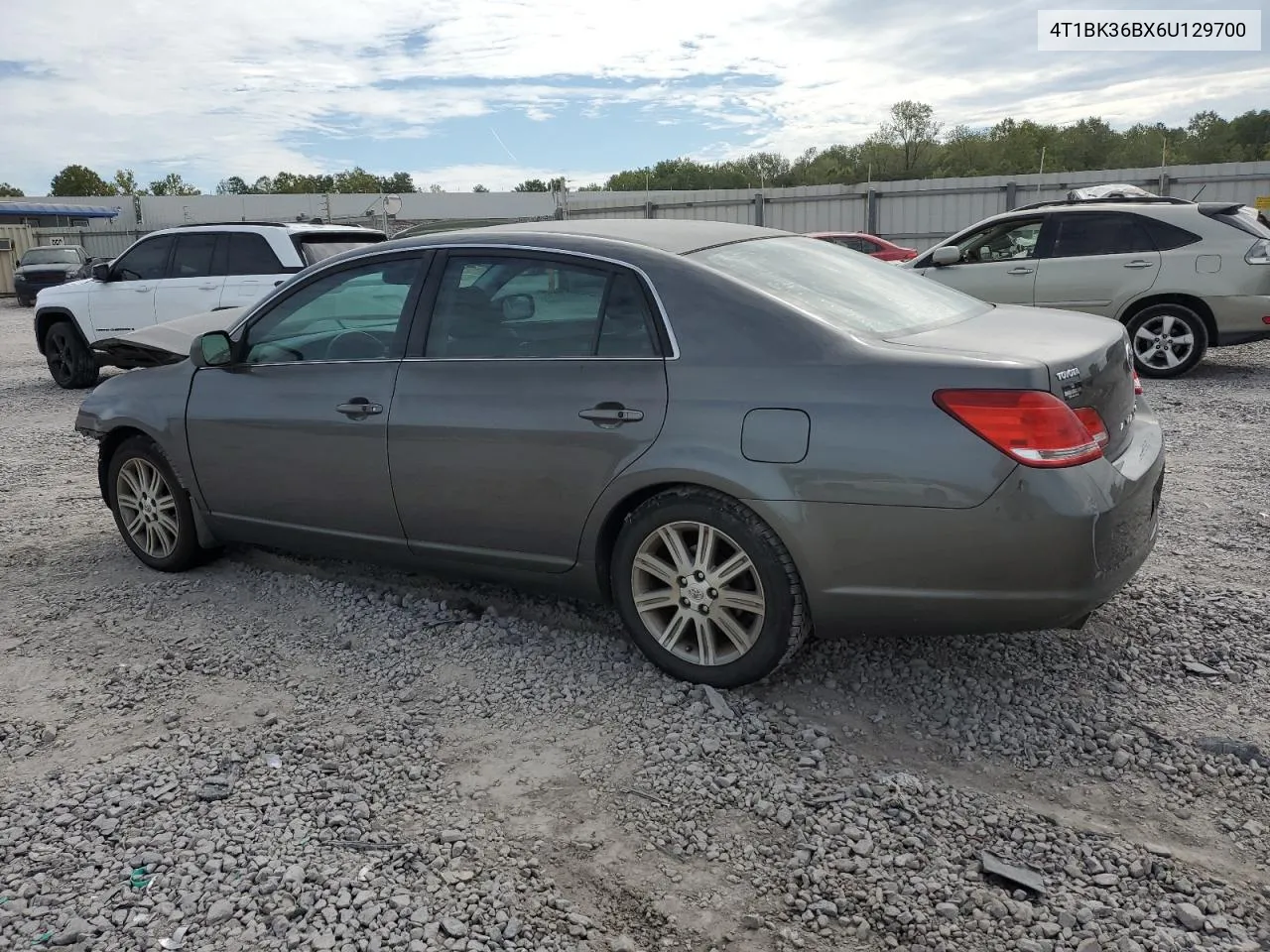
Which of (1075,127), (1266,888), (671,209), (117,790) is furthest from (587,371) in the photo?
(1075,127)

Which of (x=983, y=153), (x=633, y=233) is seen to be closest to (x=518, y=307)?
(x=633, y=233)

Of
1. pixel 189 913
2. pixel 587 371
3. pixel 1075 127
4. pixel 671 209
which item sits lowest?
pixel 189 913

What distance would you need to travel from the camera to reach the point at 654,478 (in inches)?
139

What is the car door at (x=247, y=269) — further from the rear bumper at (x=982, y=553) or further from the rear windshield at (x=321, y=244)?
the rear bumper at (x=982, y=553)

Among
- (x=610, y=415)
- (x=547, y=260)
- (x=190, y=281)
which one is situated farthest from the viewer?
(x=190, y=281)

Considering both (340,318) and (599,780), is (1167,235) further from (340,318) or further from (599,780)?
→ (599,780)

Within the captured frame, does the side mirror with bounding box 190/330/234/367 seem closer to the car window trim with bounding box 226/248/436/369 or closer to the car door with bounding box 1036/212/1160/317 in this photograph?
the car window trim with bounding box 226/248/436/369

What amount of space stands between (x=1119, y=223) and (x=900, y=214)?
14802 mm

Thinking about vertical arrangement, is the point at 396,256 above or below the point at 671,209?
→ below

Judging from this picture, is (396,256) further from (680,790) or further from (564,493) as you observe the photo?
(680,790)

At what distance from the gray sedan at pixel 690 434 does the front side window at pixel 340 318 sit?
11 mm

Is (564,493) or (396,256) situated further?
(396,256)

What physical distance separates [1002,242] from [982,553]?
8744 mm

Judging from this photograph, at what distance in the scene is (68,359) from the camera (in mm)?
12422
